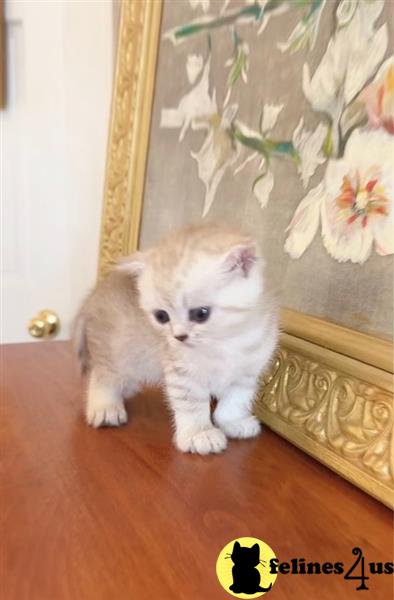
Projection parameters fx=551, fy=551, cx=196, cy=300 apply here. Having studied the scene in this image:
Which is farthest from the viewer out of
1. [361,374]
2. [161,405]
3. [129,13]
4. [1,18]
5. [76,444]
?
[1,18]

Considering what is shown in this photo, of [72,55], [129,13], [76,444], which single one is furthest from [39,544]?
[72,55]

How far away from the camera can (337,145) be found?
2.18 feet

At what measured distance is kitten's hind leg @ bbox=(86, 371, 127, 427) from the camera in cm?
75

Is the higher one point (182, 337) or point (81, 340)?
point (182, 337)

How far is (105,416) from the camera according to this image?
75cm

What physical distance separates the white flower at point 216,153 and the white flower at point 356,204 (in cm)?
20

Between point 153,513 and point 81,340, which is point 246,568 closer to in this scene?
point 153,513

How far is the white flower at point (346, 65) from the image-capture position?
0.61 meters

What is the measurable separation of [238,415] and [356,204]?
1.02ft

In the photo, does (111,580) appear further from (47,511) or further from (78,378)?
(78,378)

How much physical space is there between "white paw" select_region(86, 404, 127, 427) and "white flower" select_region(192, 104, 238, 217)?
35 cm

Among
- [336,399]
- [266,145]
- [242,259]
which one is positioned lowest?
[336,399]

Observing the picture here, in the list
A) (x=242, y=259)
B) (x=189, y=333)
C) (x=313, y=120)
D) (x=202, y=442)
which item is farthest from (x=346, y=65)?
(x=202, y=442)

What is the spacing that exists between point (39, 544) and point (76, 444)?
21 centimetres
